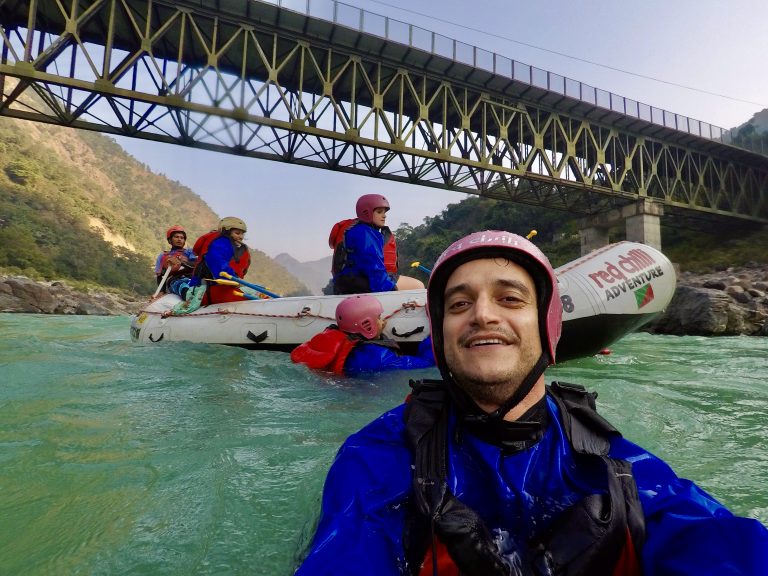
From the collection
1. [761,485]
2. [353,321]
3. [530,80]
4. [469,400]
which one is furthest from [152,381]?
[530,80]

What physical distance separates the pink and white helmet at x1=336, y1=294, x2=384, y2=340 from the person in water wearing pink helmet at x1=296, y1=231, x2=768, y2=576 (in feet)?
9.29

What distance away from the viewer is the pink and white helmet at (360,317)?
4344 millimetres

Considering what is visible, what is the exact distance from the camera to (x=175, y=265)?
27.1 feet

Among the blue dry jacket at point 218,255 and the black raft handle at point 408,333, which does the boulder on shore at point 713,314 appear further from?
the blue dry jacket at point 218,255

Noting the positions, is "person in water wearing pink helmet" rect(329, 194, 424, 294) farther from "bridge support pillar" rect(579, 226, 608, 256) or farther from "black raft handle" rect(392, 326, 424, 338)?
"bridge support pillar" rect(579, 226, 608, 256)

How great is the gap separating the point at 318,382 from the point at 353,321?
0.72 m

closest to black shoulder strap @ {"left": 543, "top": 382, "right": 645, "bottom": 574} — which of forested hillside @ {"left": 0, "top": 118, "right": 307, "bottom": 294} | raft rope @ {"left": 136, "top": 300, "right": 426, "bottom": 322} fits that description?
raft rope @ {"left": 136, "top": 300, "right": 426, "bottom": 322}

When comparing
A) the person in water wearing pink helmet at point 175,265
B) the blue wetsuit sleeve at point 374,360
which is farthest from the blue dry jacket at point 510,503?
the person in water wearing pink helmet at point 175,265

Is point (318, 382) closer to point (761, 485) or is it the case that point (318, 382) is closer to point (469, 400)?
point (469, 400)

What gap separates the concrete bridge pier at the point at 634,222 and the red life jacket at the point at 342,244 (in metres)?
17.9

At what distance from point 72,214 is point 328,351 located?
5931cm

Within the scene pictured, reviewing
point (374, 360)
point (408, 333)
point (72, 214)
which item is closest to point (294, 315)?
point (408, 333)

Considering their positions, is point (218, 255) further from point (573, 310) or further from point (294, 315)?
point (573, 310)

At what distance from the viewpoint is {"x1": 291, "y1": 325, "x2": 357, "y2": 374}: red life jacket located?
4.23m
